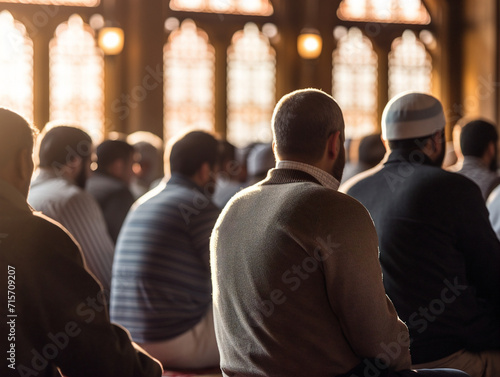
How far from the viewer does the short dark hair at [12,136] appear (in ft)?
7.65

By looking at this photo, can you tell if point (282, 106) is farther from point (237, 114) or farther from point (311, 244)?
point (237, 114)

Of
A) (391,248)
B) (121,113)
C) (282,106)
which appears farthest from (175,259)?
(121,113)

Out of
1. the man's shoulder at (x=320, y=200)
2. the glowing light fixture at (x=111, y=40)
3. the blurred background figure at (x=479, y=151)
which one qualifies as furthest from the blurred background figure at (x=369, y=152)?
the glowing light fixture at (x=111, y=40)

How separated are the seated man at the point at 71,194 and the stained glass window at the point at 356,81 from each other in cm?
828

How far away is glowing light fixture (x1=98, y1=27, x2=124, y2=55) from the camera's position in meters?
10.7

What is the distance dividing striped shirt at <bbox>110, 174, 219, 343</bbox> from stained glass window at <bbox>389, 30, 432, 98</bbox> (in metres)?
9.35

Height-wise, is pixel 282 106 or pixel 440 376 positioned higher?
pixel 282 106

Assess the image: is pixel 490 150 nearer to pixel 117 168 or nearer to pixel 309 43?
pixel 117 168

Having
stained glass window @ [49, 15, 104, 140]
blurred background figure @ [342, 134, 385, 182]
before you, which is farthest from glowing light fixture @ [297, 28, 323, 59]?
blurred background figure @ [342, 134, 385, 182]

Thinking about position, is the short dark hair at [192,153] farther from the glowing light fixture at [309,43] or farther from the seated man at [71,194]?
the glowing light fixture at [309,43]

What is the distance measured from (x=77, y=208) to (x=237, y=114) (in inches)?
320

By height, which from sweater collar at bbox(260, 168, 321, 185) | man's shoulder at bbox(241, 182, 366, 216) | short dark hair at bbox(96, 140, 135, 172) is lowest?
short dark hair at bbox(96, 140, 135, 172)

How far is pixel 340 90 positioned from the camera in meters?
12.7

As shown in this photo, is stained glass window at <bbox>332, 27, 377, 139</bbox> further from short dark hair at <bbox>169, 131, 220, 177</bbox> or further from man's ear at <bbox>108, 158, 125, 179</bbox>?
short dark hair at <bbox>169, 131, 220, 177</bbox>
